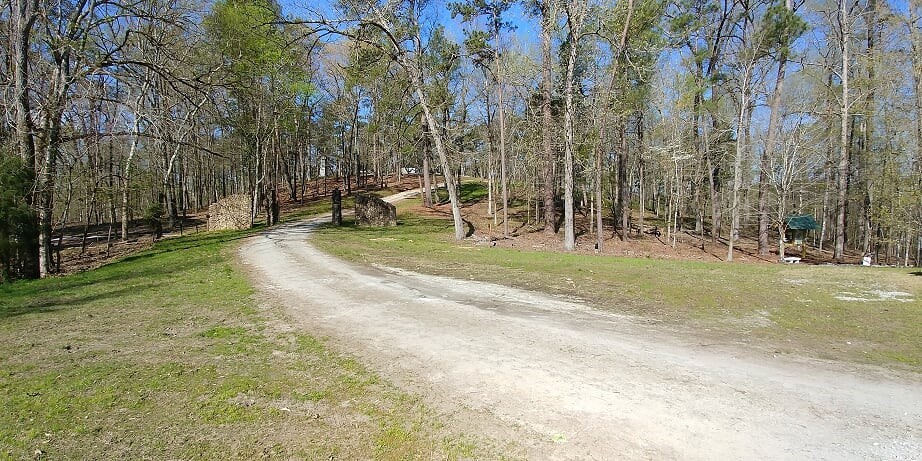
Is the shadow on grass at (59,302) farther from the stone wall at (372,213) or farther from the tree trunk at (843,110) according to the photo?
the tree trunk at (843,110)

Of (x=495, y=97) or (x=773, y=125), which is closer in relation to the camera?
(x=773, y=125)

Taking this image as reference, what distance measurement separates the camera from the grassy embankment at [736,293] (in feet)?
18.2

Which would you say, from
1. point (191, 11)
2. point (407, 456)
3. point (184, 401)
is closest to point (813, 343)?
point (407, 456)

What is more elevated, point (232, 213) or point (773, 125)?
point (773, 125)

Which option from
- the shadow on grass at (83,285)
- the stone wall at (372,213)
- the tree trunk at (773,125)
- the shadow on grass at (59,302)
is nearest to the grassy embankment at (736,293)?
the shadow on grass at (83,285)

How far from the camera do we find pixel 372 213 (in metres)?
22.5

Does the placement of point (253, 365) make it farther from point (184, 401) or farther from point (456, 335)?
point (456, 335)

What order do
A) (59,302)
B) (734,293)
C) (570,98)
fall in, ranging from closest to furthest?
(59,302)
(734,293)
(570,98)

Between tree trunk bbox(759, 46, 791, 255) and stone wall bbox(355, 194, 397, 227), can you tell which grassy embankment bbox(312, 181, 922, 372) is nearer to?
stone wall bbox(355, 194, 397, 227)

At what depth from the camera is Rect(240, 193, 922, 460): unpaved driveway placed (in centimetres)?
300

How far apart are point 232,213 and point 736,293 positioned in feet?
70.4

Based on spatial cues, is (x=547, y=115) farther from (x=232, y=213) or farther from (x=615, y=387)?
(x=615, y=387)

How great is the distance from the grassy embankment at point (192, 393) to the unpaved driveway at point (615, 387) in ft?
1.31

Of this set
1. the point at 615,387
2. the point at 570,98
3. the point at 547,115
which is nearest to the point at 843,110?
the point at 547,115
